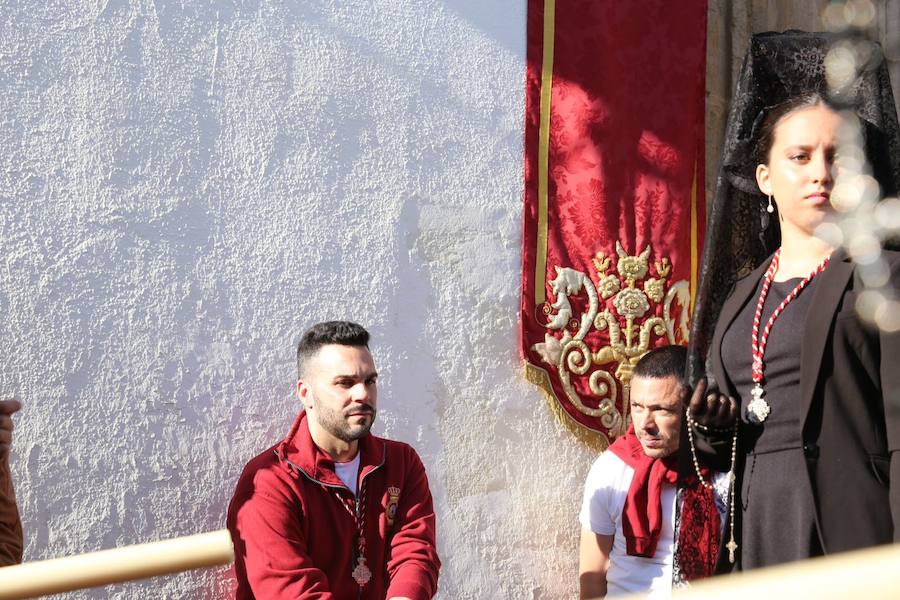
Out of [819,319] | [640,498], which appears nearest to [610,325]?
[640,498]

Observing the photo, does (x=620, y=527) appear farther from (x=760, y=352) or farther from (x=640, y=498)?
(x=760, y=352)

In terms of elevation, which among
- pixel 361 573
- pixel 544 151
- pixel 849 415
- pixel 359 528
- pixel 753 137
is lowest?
pixel 361 573

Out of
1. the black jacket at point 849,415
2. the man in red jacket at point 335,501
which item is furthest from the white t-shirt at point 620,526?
→ the black jacket at point 849,415

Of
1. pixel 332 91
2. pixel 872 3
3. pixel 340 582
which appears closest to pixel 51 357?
pixel 340 582

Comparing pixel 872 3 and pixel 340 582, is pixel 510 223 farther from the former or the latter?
pixel 872 3

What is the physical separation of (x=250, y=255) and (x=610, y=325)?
135 cm

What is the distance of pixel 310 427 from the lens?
3318 millimetres

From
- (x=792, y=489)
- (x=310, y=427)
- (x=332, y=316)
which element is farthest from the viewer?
(x=332, y=316)

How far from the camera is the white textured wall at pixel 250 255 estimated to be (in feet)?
10.3

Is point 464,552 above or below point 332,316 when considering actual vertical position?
below

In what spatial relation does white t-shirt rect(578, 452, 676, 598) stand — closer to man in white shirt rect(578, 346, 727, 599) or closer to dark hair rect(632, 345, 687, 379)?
man in white shirt rect(578, 346, 727, 599)

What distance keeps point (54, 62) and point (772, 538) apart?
2.26 metres

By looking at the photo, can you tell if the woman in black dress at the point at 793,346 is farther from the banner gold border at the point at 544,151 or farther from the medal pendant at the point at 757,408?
the banner gold border at the point at 544,151

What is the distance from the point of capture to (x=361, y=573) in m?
3.17
